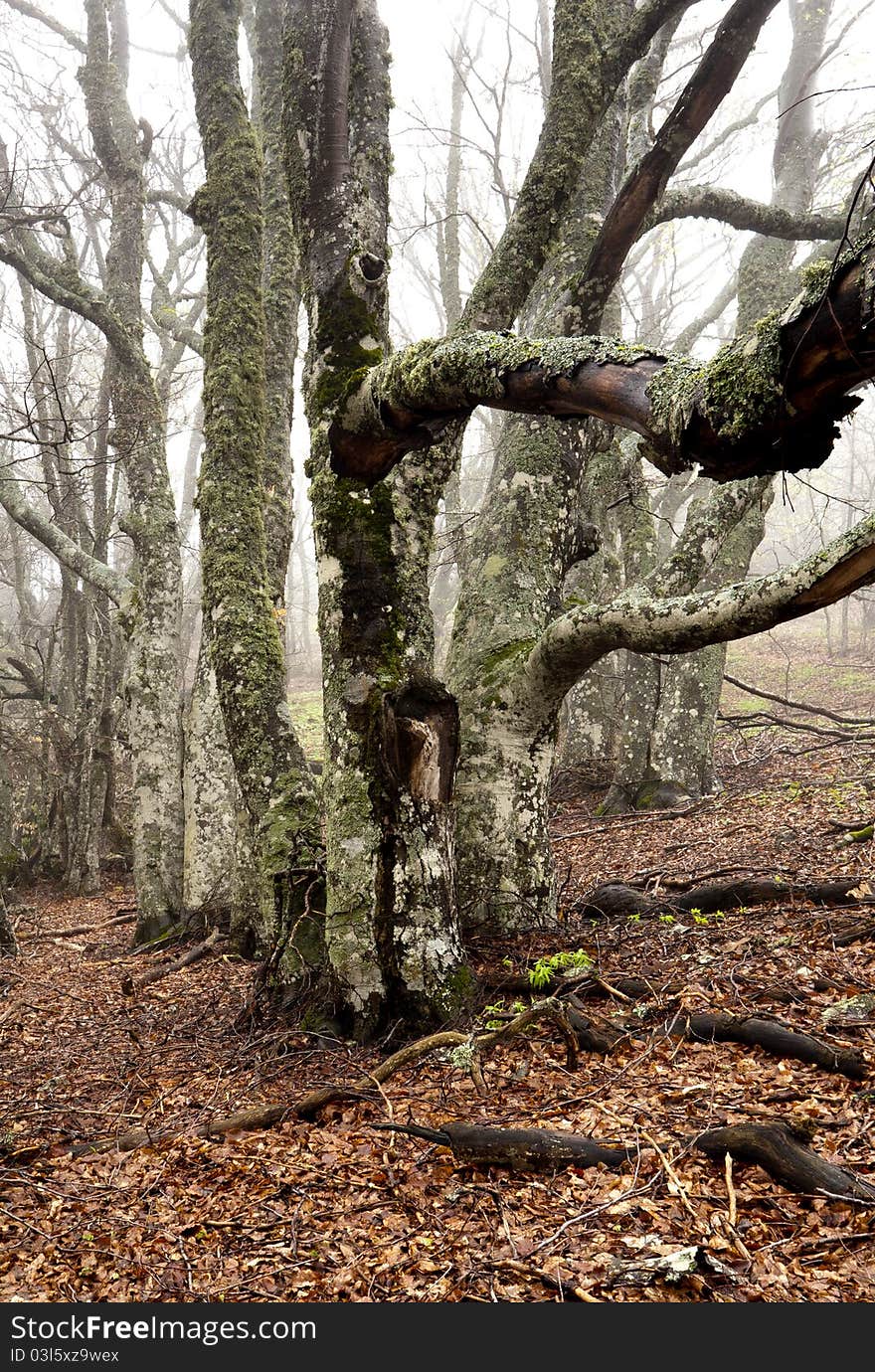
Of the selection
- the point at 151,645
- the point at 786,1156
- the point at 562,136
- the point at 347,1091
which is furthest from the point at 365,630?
the point at 151,645

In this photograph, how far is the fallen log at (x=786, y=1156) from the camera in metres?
2.49

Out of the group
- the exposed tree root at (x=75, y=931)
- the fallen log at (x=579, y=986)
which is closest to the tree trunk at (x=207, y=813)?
the exposed tree root at (x=75, y=931)

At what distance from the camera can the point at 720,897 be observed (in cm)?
526

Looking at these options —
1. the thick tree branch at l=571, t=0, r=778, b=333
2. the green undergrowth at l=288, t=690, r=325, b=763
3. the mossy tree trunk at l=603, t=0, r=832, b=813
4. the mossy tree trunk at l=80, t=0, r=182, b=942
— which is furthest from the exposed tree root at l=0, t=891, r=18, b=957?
the green undergrowth at l=288, t=690, r=325, b=763

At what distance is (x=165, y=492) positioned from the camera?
323 inches

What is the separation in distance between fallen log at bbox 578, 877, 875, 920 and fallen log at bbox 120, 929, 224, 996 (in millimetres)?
3135

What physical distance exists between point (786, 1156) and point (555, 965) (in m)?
1.78

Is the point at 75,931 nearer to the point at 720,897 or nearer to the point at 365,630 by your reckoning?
the point at 365,630

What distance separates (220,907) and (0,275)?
16497 mm

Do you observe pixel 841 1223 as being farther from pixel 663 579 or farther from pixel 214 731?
pixel 214 731

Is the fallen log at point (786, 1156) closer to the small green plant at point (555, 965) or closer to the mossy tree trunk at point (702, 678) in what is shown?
the small green plant at point (555, 965)

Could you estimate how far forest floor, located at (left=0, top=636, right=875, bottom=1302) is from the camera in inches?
94.4

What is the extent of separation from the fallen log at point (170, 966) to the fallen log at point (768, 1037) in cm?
392

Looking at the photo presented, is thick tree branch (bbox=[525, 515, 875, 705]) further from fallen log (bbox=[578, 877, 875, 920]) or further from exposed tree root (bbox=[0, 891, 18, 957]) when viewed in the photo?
exposed tree root (bbox=[0, 891, 18, 957])
